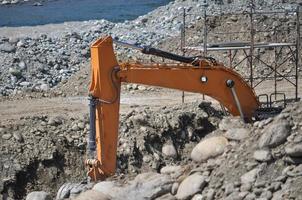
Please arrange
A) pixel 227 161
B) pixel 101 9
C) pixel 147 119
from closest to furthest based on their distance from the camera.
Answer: pixel 227 161
pixel 147 119
pixel 101 9

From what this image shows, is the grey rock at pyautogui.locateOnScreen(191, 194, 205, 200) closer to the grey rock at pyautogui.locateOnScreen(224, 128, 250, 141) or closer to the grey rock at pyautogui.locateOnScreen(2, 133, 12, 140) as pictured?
the grey rock at pyautogui.locateOnScreen(224, 128, 250, 141)

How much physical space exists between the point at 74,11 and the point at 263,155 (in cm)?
4231

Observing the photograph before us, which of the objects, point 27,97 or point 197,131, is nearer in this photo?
point 197,131

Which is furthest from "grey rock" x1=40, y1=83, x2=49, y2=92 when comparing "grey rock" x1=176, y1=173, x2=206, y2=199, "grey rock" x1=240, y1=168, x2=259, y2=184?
"grey rock" x1=240, y1=168, x2=259, y2=184

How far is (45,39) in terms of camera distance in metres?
30.4

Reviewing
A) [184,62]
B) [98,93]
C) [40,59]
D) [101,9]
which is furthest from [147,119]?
[101,9]

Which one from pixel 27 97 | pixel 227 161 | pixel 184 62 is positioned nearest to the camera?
pixel 227 161

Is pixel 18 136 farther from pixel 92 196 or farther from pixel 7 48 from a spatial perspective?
pixel 7 48

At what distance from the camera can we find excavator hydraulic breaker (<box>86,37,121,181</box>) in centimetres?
1312

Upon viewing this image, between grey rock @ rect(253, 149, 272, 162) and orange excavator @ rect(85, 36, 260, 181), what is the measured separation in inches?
127

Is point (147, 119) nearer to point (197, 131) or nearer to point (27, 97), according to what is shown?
point (197, 131)

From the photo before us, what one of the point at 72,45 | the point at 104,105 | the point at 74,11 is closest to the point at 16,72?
the point at 72,45

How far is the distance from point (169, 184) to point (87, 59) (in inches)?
635

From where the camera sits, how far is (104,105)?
43.3ft
